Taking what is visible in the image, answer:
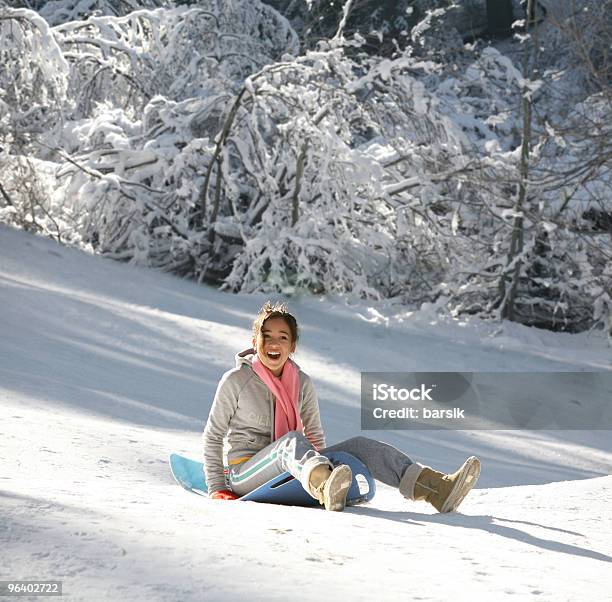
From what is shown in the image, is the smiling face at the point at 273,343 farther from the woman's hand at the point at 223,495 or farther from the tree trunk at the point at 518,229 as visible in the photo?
the tree trunk at the point at 518,229

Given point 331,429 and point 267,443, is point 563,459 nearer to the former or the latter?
point 331,429

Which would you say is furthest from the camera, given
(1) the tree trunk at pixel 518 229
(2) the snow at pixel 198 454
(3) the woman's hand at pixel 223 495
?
(1) the tree trunk at pixel 518 229

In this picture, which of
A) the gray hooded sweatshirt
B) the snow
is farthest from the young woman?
the snow

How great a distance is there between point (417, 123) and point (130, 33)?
11.3 feet

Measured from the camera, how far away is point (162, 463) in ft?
14.3

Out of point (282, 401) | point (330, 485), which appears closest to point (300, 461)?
point (330, 485)

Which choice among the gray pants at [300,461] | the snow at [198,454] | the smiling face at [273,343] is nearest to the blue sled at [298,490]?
the gray pants at [300,461]

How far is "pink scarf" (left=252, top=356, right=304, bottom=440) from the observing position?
3518 millimetres

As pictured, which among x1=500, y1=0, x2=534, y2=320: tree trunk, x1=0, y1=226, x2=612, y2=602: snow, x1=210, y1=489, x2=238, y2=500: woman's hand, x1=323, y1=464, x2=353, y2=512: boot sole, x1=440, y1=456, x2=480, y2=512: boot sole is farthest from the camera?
x1=500, y1=0, x2=534, y2=320: tree trunk

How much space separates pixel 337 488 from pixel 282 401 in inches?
18.6

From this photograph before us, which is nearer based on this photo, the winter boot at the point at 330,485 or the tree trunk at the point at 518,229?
the winter boot at the point at 330,485

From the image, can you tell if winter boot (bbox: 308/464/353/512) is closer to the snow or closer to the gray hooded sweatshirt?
the snow

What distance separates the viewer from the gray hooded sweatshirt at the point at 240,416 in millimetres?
3531

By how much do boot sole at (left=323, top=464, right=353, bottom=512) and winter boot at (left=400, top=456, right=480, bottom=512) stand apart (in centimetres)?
27
